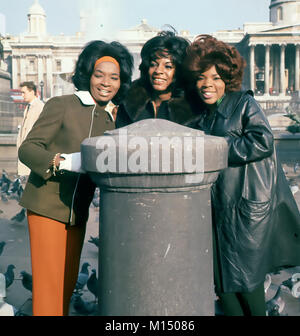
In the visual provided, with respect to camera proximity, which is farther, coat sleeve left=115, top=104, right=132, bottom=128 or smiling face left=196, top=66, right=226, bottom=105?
coat sleeve left=115, top=104, right=132, bottom=128

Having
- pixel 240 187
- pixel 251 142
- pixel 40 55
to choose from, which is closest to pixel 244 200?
pixel 240 187

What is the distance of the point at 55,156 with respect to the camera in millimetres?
2375

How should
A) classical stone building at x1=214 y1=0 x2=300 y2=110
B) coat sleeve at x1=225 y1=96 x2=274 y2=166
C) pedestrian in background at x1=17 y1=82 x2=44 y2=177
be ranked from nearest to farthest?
coat sleeve at x1=225 y1=96 x2=274 y2=166
pedestrian in background at x1=17 y1=82 x2=44 y2=177
classical stone building at x1=214 y1=0 x2=300 y2=110

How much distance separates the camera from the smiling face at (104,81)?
262cm

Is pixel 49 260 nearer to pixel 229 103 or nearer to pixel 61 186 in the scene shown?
pixel 61 186

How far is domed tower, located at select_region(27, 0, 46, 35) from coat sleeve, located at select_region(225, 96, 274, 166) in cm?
7102

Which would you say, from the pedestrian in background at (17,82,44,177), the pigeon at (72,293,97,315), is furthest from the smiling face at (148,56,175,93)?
the pedestrian in background at (17,82,44,177)

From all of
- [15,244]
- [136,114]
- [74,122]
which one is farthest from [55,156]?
[15,244]

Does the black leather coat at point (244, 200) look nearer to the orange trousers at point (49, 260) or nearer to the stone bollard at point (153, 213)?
the stone bollard at point (153, 213)

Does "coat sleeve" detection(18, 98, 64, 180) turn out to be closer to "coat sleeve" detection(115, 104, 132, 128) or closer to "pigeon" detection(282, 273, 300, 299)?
"coat sleeve" detection(115, 104, 132, 128)

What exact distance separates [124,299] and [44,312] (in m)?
0.83

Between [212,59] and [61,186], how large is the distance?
100 centimetres

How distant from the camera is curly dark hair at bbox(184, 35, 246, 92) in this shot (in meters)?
2.50

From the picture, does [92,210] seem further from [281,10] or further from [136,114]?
[281,10]
